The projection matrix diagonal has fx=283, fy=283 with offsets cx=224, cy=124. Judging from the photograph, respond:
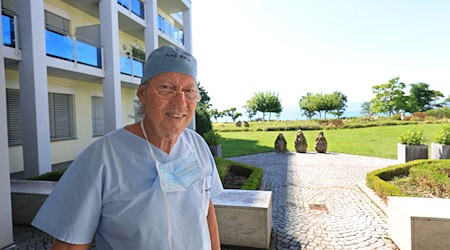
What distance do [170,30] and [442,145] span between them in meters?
14.8

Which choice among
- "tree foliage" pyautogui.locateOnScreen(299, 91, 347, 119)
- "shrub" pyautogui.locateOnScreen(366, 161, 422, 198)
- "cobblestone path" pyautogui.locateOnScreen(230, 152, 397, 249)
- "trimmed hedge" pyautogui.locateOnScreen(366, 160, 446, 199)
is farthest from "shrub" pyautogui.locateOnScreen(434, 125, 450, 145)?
"tree foliage" pyautogui.locateOnScreen(299, 91, 347, 119)

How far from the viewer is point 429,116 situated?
3547 centimetres

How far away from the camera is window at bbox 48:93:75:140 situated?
1070cm

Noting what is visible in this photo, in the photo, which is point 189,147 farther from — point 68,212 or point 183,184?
point 68,212

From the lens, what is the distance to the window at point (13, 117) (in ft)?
30.1

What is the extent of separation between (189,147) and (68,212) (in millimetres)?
671

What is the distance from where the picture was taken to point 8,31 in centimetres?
736

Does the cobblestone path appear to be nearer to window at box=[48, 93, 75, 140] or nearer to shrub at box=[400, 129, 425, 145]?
shrub at box=[400, 129, 425, 145]

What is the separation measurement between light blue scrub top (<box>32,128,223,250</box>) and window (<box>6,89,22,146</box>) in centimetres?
1007

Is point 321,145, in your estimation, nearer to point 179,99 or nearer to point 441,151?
point 441,151


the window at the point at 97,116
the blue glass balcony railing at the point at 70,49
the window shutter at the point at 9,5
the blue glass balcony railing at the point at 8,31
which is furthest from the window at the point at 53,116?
the window shutter at the point at 9,5

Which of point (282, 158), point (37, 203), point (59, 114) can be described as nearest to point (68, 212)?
point (37, 203)

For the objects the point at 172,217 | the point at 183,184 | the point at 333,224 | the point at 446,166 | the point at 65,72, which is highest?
the point at 65,72

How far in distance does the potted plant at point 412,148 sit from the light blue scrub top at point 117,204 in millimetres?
12325
